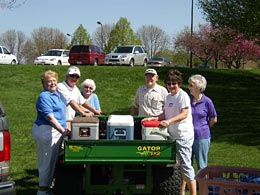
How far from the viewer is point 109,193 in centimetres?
613

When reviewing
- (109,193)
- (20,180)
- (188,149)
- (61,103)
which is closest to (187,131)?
(188,149)

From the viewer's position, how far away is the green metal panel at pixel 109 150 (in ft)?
18.4

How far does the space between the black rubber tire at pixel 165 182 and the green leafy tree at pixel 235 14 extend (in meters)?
14.7

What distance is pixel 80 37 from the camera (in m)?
72.1

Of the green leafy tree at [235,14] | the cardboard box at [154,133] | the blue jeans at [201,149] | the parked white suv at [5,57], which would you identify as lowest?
the blue jeans at [201,149]

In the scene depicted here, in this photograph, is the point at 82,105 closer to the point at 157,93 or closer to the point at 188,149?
the point at 157,93

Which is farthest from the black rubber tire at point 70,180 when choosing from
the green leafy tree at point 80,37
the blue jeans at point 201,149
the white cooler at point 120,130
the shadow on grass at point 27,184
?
the green leafy tree at point 80,37

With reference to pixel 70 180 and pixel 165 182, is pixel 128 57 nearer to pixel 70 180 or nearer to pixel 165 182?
pixel 165 182

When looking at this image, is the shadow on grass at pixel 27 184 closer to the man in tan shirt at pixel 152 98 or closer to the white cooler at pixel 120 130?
the white cooler at pixel 120 130

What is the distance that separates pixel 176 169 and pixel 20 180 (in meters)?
2.80

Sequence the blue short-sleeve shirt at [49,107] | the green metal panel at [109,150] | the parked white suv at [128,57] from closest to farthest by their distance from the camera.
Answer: the green metal panel at [109,150] → the blue short-sleeve shirt at [49,107] → the parked white suv at [128,57]

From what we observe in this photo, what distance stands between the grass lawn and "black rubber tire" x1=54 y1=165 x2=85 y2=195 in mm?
1204

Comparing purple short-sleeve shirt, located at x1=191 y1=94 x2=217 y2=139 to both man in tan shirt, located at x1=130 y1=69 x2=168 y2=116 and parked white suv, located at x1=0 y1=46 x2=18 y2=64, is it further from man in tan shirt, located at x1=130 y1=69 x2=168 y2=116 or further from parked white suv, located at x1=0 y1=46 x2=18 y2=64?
parked white suv, located at x1=0 y1=46 x2=18 y2=64

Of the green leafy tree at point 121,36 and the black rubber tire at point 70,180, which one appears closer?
the black rubber tire at point 70,180
